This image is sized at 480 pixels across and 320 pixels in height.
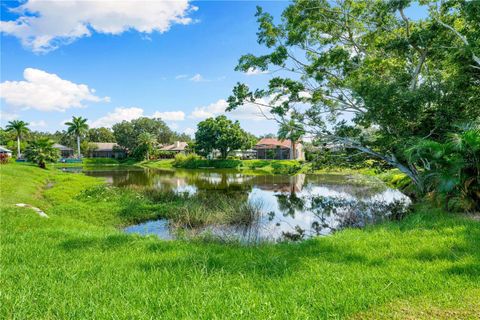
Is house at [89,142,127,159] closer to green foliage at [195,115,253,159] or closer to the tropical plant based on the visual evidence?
green foliage at [195,115,253,159]

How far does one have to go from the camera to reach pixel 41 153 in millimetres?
35000

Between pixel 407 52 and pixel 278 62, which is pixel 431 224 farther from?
pixel 278 62

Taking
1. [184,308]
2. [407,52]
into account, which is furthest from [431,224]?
[407,52]

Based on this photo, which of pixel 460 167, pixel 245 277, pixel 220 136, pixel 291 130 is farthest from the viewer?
pixel 220 136

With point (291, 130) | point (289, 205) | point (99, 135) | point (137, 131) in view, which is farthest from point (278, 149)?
point (99, 135)

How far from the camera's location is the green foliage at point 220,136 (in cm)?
5259

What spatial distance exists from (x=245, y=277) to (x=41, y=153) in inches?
1514

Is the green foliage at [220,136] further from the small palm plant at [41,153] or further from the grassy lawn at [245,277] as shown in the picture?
the grassy lawn at [245,277]

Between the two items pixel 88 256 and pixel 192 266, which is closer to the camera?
pixel 192 266

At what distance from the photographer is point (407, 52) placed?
11586mm

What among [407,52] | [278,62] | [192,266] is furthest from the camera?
[278,62]

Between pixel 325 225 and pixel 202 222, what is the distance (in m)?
4.53

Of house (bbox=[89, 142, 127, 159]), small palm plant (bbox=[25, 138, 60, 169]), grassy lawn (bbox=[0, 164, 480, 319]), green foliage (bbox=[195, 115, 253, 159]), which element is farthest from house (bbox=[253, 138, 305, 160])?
grassy lawn (bbox=[0, 164, 480, 319])

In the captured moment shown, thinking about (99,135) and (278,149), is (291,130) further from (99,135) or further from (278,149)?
(99,135)
